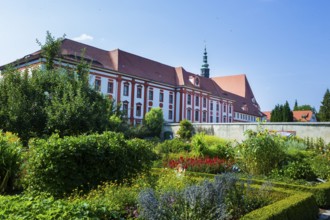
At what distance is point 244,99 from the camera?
233ft

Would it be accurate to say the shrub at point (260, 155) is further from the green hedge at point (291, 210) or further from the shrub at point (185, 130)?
the shrub at point (185, 130)

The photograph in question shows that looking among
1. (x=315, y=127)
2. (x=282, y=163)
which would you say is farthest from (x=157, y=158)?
(x=315, y=127)

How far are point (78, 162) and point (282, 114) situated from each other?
50335 millimetres

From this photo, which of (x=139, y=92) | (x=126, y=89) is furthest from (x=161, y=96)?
(x=126, y=89)

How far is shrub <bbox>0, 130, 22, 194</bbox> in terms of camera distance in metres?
7.14

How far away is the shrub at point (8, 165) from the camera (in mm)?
7145

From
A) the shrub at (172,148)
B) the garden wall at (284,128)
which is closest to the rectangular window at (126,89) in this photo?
the garden wall at (284,128)

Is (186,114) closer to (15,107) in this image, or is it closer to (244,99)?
(244,99)

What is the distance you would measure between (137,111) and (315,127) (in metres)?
25.5

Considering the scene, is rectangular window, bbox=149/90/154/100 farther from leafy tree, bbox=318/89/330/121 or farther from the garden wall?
leafy tree, bbox=318/89/330/121

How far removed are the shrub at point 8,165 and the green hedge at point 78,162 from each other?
731 mm

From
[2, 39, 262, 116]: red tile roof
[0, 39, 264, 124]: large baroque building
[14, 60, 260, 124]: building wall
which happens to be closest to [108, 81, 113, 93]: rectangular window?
[0, 39, 264, 124]: large baroque building

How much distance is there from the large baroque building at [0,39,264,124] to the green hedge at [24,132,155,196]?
76.8 feet

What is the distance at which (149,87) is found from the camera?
44281mm
